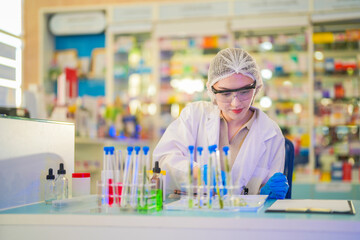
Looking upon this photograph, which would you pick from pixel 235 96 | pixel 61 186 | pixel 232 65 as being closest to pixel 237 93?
pixel 235 96

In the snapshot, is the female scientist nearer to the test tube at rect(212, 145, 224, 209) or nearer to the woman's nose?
the woman's nose

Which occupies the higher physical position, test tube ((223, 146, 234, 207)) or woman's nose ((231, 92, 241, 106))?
woman's nose ((231, 92, 241, 106))

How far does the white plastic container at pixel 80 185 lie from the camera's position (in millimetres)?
2119

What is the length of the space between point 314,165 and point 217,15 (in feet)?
7.40

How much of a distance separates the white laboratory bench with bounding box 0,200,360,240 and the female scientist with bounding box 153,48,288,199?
0.75 metres

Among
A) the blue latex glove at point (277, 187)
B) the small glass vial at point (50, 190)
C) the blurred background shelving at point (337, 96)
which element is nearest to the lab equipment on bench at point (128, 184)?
the small glass vial at point (50, 190)

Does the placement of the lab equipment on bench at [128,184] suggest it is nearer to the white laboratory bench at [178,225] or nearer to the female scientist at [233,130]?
the white laboratory bench at [178,225]

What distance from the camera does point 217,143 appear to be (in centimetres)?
256

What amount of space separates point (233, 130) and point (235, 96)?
12.8 inches

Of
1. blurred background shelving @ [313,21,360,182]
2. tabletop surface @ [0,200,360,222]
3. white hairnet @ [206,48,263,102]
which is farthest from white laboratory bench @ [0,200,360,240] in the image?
blurred background shelving @ [313,21,360,182]

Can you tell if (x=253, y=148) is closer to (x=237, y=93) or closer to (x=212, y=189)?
(x=237, y=93)

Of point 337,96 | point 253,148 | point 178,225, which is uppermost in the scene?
point 337,96

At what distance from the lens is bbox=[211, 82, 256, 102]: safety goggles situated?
2.38 metres

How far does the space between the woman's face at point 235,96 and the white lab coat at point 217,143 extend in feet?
0.56
